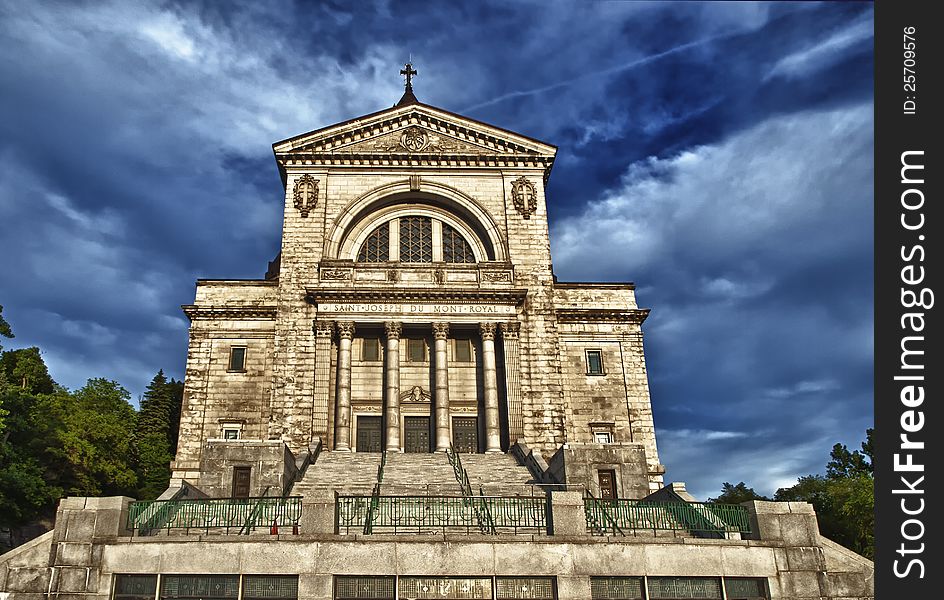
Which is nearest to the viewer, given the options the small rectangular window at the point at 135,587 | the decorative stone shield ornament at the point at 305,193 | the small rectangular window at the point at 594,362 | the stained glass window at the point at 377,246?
the small rectangular window at the point at 135,587

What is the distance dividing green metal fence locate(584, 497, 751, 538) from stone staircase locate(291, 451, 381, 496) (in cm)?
1037

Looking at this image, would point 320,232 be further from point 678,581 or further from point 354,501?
point 678,581

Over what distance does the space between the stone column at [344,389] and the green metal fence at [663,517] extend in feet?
60.2

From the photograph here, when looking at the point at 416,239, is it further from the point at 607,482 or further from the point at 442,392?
the point at 607,482

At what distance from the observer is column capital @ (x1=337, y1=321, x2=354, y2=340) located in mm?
34906

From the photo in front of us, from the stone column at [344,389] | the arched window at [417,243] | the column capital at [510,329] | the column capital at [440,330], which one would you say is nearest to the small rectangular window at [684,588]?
the stone column at [344,389]

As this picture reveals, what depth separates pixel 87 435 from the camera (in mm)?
38688

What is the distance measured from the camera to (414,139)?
1559 inches

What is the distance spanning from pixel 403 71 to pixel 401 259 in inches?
638

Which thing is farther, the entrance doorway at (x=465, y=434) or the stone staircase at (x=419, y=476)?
the entrance doorway at (x=465, y=434)

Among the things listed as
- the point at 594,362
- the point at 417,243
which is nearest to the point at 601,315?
the point at 594,362

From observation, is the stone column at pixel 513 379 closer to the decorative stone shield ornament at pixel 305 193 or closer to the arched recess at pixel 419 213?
the arched recess at pixel 419 213

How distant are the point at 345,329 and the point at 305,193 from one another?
8.19 m

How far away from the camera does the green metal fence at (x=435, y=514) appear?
16453 millimetres
